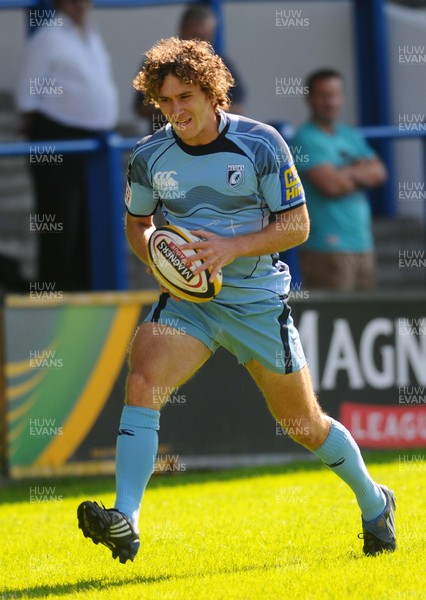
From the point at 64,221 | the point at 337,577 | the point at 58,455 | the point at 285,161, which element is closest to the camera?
the point at 337,577

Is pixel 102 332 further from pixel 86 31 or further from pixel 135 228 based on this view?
pixel 135 228

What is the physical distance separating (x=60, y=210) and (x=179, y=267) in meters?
4.54

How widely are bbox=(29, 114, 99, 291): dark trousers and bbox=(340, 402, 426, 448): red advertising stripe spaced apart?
2320mm

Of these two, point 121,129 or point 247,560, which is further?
point 121,129

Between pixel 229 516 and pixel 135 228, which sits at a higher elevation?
pixel 135 228

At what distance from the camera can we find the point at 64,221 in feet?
32.8

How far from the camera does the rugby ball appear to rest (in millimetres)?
5578

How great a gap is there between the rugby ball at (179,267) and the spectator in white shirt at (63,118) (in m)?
4.30

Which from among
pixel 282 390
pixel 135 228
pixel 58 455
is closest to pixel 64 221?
pixel 58 455

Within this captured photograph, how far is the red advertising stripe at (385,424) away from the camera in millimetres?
9844

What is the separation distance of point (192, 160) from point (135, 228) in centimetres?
51

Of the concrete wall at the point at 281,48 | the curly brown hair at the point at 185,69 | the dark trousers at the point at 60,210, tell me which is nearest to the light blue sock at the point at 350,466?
the curly brown hair at the point at 185,69

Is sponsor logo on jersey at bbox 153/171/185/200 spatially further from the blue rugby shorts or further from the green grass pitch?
the green grass pitch

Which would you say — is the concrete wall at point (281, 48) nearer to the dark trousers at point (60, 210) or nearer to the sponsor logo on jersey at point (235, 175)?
the dark trousers at point (60, 210)
